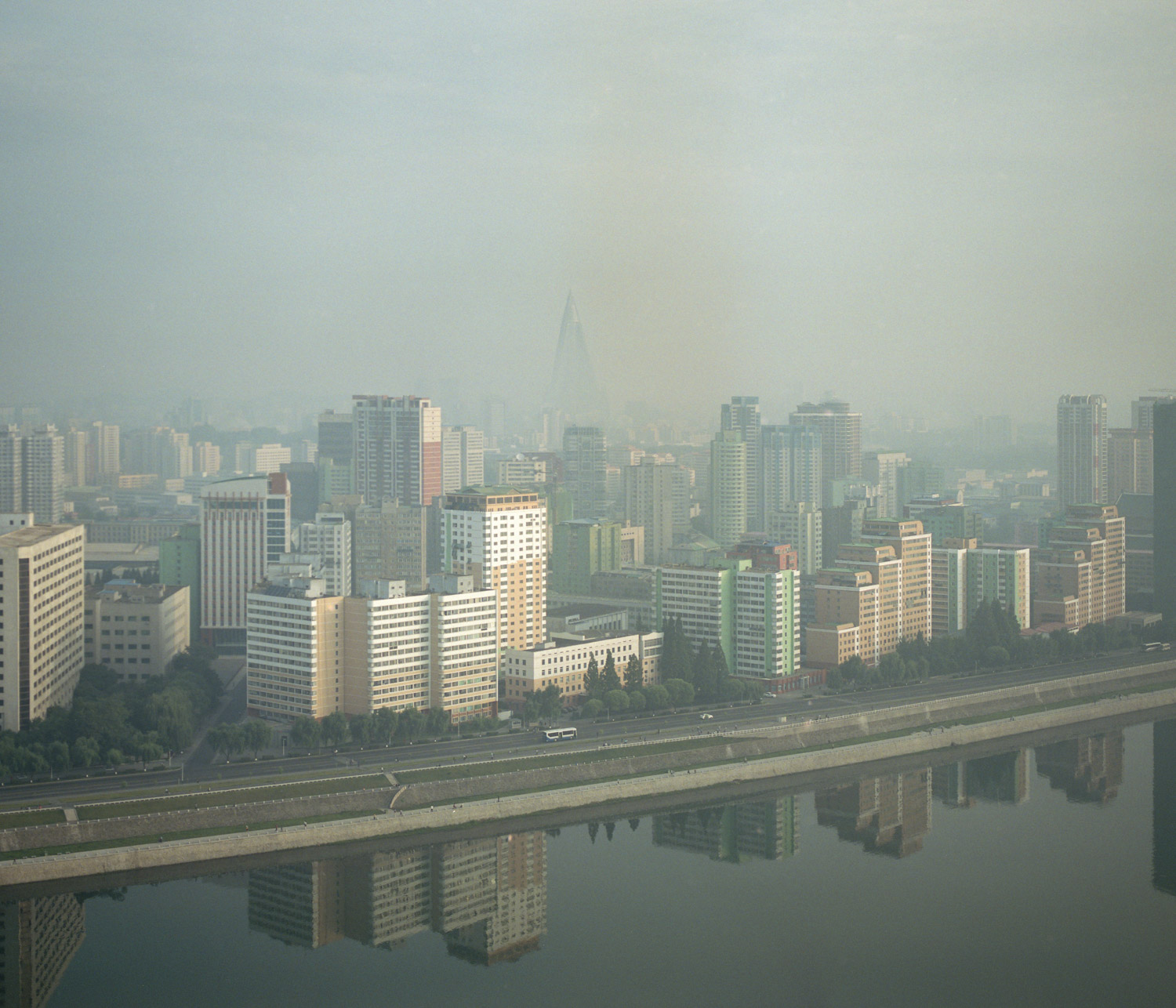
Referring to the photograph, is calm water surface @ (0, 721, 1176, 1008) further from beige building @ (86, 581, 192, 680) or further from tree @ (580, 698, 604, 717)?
beige building @ (86, 581, 192, 680)

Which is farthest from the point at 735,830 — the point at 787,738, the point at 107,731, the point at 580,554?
the point at 580,554

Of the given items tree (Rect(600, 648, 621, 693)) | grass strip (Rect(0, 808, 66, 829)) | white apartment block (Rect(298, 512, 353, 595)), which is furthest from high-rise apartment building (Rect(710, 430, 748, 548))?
grass strip (Rect(0, 808, 66, 829))

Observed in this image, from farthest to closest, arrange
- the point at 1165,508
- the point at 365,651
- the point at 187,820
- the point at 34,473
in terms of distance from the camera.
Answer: the point at 34,473 → the point at 1165,508 → the point at 365,651 → the point at 187,820

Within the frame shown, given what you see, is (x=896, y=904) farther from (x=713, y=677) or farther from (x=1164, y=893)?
(x=713, y=677)

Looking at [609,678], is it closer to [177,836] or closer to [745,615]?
[745,615]

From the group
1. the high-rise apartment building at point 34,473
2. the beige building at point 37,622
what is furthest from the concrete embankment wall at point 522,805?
the high-rise apartment building at point 34,473

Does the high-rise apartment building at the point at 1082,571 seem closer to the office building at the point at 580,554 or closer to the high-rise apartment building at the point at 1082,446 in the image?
the office building at the point at 580,554

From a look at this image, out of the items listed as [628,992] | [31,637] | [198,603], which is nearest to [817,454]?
[198,603]

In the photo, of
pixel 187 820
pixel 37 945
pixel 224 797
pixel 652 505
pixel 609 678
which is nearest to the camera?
pixel 37 945
